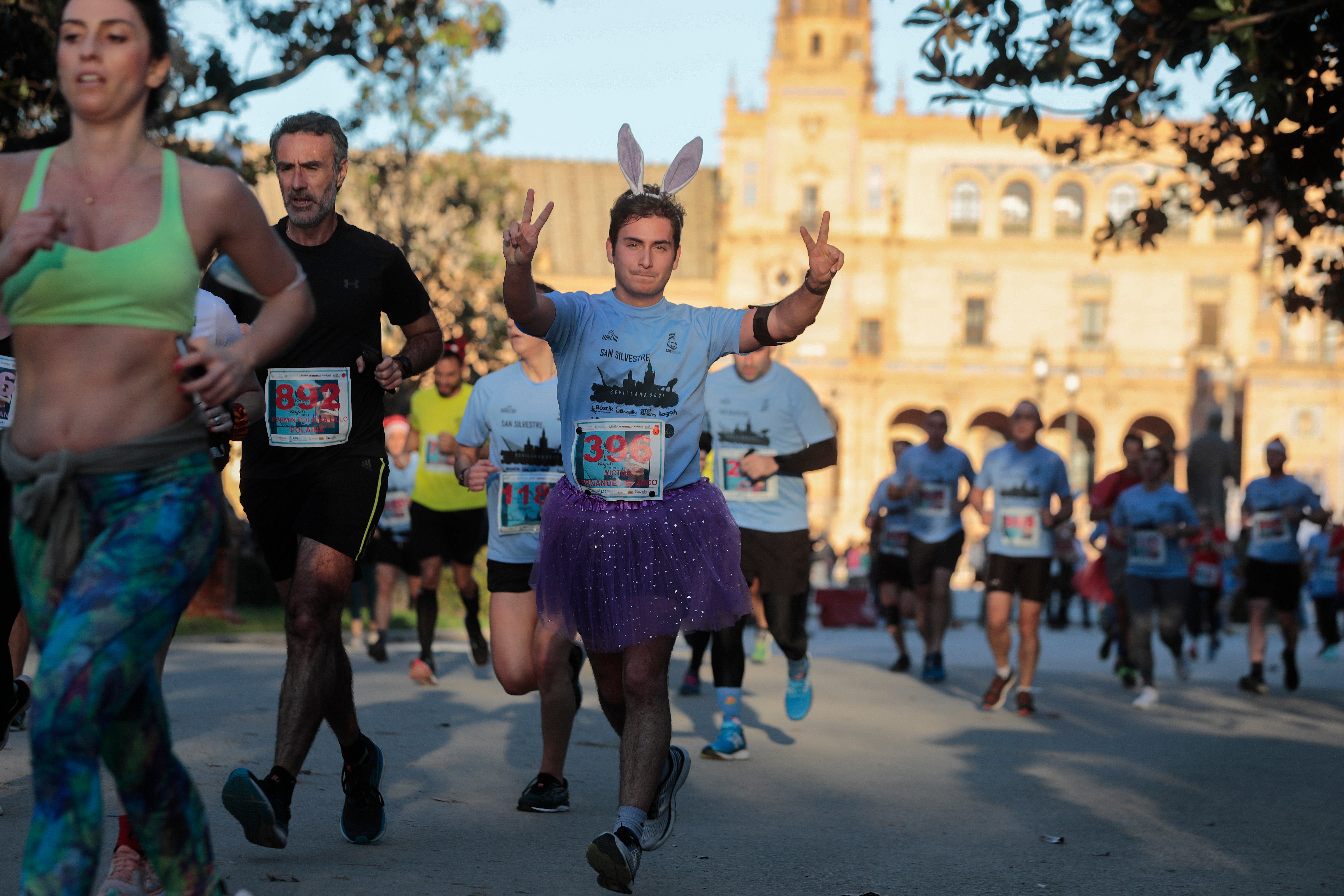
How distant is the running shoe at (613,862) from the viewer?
4.37 metres

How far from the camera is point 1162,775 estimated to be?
8.25m

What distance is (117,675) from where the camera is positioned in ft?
9.96

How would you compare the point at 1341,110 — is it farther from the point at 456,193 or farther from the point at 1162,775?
the point at 456,193

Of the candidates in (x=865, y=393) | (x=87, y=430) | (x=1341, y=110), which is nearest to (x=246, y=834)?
(x=87, y=430)

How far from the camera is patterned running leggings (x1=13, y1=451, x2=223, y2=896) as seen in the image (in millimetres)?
2996

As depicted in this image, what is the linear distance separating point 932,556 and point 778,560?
4.93m

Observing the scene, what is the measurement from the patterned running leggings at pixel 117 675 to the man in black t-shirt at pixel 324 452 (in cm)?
164

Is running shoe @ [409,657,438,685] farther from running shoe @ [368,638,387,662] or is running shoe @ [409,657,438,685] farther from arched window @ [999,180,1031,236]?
arched window @ [999,180,1031,236]

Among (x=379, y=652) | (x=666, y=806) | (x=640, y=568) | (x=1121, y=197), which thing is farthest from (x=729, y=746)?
(x=1121, y=197)

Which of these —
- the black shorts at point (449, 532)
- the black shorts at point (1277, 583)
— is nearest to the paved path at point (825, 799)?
the black shorts at point (449, 532)

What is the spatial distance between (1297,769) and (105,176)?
7.62 m

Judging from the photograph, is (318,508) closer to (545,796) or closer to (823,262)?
(545,796)

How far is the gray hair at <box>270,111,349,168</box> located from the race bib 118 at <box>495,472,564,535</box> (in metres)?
2.05

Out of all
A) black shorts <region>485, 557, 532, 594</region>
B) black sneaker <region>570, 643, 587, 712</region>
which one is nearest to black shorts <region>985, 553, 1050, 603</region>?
black sneaker <region>570, 643, 587, 712</region>
